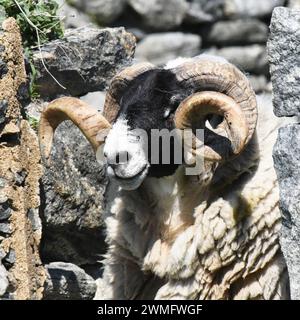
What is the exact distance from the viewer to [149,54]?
15.2 m

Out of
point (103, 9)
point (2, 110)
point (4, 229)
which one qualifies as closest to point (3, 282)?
point (4, 229)

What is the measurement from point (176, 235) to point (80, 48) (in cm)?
137

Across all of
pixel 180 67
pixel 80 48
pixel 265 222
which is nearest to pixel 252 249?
pixel 265 222

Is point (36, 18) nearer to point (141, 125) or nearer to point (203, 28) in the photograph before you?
point (141, 125)

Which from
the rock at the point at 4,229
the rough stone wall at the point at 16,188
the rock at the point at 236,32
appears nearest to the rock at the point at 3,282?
the rough stone wall at the point at 16,188

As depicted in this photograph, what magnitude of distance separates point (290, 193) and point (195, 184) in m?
1.00

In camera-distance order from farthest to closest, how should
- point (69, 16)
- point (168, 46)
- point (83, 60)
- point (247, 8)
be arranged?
point (247, 8) → point (168, 46) → point (69, 16) → point (83, 60)

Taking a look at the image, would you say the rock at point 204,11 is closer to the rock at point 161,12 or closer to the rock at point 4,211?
the rock at point 161,12

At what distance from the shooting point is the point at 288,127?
18.3 feet

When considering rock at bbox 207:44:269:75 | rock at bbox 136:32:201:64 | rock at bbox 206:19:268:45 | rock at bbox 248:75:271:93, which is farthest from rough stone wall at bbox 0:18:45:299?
rock at bbox 206:19:268:45

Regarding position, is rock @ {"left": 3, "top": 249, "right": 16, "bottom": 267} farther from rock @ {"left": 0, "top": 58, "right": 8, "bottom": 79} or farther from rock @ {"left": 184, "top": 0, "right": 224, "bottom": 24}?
rock @ {"left": 184, "top": 0, "right": 224, "bottom": 24}

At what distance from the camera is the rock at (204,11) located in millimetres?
15578

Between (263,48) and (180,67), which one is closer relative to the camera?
(180,67)

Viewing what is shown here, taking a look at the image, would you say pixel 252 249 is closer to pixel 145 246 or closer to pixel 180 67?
pixel 145 246
